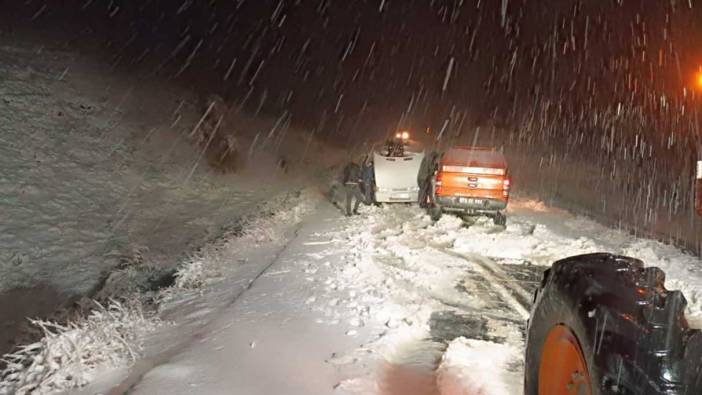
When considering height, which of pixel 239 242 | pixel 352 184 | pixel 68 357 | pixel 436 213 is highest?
pixel 352 184

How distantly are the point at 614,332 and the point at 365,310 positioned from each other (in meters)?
4.56

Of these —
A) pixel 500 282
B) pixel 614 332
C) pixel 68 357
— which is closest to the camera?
pixel 614 332

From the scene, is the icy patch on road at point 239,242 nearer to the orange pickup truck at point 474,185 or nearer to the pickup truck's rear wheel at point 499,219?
the orange pickup truck at point 474,185

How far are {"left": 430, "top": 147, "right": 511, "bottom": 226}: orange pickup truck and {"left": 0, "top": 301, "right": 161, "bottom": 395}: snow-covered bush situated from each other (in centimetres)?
914

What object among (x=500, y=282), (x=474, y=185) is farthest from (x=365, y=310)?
(x=474, y=185)

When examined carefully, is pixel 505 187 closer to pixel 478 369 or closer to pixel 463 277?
pixel 463 277

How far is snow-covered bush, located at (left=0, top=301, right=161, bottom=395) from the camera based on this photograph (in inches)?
216

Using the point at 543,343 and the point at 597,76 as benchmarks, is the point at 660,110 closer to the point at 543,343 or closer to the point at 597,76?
the point at 597,76

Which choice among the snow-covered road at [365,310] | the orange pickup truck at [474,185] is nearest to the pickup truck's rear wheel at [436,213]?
the orange pickup truck at [474,185]

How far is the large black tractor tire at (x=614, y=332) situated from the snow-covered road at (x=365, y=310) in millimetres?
1765

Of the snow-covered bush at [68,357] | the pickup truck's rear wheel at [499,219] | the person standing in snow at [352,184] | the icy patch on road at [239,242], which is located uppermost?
the person standing in snow at [352,184]

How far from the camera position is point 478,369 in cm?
533

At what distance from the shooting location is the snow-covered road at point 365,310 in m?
5.15

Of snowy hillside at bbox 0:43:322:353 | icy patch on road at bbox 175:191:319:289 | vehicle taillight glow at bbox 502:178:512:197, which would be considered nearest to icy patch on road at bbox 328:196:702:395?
vehicle taillight glow at bbox 502:178:512:197
